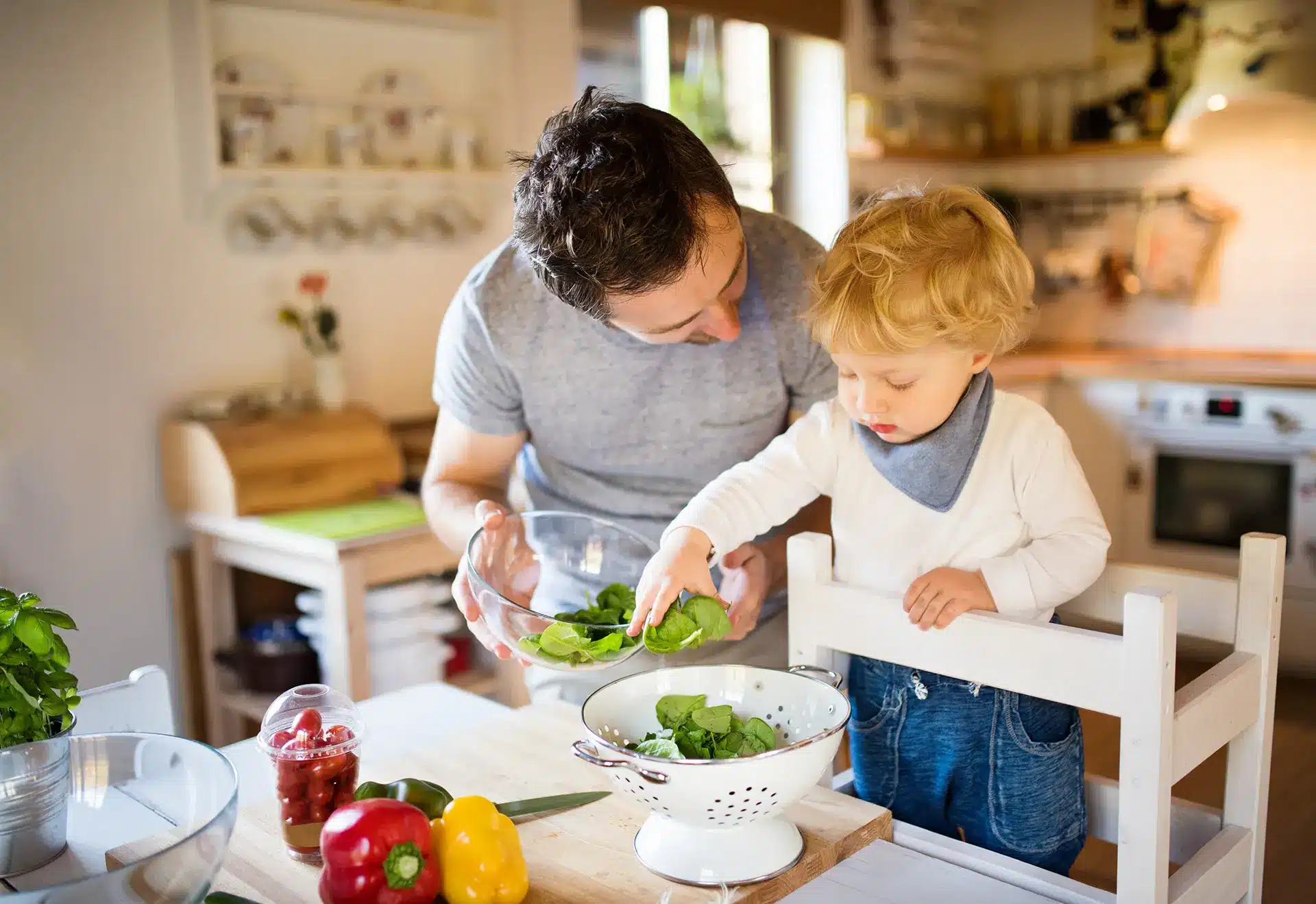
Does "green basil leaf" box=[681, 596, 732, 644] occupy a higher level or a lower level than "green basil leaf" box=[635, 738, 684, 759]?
higher

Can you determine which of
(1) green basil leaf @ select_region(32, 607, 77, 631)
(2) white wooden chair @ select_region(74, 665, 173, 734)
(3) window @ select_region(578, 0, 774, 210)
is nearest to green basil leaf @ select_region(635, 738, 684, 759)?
(1) green basil leaf @ select_region(32, 607, 77, 631)

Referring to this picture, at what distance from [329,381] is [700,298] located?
69.8 inches

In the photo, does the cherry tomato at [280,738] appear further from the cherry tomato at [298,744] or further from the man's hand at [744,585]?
the man's hand at [744,585]

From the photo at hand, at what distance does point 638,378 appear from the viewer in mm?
1643

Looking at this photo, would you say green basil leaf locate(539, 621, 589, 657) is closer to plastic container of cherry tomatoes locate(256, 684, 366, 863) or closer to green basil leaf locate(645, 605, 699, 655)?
green basil leaf locate(645, 605, 699, 655)

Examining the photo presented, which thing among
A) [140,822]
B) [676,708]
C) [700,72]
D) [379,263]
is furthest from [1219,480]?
[140,822]

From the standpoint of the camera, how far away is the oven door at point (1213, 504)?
3.70 m

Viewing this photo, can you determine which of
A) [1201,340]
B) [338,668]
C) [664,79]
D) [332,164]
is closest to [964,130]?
[1201,340]

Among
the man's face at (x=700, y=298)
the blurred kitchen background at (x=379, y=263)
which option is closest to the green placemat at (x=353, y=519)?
the blurred kitchen background at (x=379, y=263)

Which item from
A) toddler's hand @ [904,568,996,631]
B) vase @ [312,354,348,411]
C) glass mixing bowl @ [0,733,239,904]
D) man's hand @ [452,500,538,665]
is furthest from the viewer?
vase @ [312,354,348,411]

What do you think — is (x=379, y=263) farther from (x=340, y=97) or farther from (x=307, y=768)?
(x=307, y=768)

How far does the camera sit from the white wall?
2.51 m

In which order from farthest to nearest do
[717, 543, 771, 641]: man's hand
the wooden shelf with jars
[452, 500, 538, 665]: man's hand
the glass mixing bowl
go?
1. the wooden shelf with jars
2. [717, 543, 771, 641]: man's hand
3. [452, 500, 538, 665]: man's hand
4. the glass mixing bowl

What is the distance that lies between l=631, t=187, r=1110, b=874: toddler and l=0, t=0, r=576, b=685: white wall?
1.79 m
